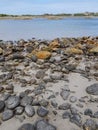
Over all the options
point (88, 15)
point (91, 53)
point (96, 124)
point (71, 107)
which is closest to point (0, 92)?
point (71, 107)

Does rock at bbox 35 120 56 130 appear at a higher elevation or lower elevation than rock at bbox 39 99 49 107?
lower

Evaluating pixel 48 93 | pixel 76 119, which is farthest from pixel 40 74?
pixel 76 119

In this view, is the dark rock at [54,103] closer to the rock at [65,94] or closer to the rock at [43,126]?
the rock at [65,94]

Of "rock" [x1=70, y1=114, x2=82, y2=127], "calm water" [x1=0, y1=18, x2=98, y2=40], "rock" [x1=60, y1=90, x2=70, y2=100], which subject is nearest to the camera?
"rock" [x1=70, y1=114, x2=82, y2=127]

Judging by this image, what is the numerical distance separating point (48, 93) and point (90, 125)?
140cm

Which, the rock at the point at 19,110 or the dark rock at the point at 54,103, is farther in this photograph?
the dark rock at the point at 54,103

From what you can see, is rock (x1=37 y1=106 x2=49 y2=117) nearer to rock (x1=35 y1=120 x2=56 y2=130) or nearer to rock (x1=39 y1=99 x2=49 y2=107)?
rock (x1=39 y1=99 x2=49 y2=107)

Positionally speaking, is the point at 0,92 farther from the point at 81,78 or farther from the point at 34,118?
the point at 81,78

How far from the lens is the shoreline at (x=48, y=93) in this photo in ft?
16.5

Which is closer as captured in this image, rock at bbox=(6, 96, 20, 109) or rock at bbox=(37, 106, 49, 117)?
rock at bbox=(37, 106, 49, 117)

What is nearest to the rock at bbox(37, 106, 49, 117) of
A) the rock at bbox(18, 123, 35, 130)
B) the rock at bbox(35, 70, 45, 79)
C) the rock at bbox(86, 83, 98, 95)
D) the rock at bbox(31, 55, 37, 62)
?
the rock at bbox(18, 123, 35, 130)

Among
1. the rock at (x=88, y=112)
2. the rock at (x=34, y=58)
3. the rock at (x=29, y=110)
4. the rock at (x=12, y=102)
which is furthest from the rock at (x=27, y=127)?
the rock at (x=34, y=58)

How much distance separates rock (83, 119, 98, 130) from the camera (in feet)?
15.7

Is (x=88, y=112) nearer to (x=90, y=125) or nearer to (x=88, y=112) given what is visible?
(x=88, y=112)
